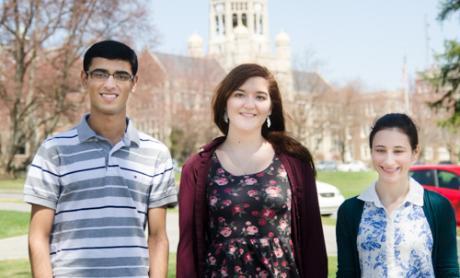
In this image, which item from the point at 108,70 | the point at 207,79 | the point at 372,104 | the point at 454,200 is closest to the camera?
the point at 108,70

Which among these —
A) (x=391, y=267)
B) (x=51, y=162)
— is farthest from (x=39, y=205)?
(x=391, y=267)

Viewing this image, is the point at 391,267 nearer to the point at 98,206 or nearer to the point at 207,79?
the point at 98,206

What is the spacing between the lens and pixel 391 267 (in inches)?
125

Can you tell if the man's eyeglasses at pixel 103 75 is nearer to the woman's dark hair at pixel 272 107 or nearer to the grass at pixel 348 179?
the woman's dark hair at pixel 272 107

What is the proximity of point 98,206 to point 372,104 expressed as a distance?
61011 mm

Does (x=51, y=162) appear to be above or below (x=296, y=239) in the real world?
above

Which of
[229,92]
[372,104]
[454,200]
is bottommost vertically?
[454,200]

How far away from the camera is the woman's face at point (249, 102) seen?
3.44 meters

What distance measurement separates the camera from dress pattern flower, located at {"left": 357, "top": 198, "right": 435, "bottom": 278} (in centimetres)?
315

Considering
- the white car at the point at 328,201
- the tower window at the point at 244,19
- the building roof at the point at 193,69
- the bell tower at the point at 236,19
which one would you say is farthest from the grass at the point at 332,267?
the tower window at the point at 244,19

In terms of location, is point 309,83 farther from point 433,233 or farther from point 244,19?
point 244,19

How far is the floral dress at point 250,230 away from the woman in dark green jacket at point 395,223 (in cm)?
32

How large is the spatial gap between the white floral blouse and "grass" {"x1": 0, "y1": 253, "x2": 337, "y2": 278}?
15.2 ft

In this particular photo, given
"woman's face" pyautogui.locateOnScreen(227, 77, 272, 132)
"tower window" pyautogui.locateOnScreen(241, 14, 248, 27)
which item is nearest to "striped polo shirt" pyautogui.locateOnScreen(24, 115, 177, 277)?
"woman's face" pyautogui.locateOnScreen(227, 77, 272, 132)
